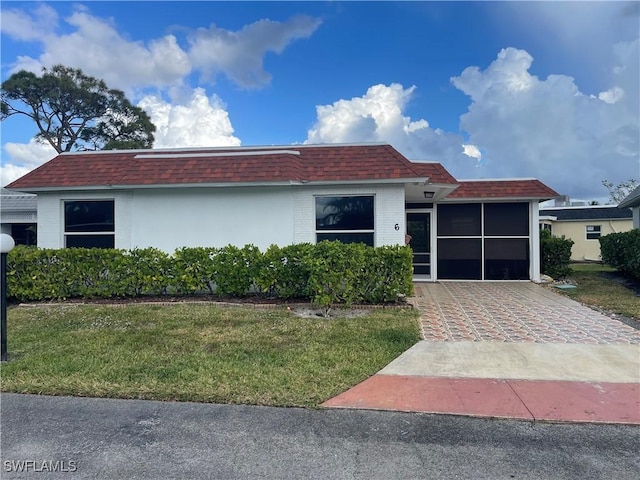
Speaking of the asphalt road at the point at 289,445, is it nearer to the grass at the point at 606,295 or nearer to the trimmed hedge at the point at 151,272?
the trimmed hedge at the point at 151,272

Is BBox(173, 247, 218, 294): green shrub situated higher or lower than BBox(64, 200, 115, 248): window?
lower

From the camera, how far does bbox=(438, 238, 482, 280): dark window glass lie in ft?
42.9

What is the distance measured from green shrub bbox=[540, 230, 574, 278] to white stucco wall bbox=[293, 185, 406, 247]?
275 inches

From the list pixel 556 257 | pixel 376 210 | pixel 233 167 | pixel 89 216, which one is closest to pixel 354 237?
pixel 376 210

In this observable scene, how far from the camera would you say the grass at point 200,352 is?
4223 mm

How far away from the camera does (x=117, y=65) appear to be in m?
15.6

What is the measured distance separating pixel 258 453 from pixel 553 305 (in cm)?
809

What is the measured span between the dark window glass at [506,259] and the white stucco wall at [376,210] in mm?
4996

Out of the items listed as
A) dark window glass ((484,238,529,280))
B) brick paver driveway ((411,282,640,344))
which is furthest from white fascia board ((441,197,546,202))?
brick paver driveway ((411,282,640,344))

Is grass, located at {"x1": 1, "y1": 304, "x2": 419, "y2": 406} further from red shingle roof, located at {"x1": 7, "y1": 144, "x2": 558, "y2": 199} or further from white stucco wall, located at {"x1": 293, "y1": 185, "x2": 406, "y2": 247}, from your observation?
red shingle roof, located at {"x1": 7, "y1": 144, "x2": 558, "y2": 199}

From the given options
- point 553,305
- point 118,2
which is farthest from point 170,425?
point 118,2

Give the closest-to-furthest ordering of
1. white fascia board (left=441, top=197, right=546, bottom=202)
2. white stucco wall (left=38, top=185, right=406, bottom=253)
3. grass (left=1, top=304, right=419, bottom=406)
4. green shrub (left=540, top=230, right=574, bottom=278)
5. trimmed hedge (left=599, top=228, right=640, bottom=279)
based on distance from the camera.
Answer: grass (left=1, top=304, right=419, bottom=406) → white stucco wall (left=38, top=185, right=406, bottom=253) → trimmed hedge (left=599, top=228, right=640, bottom=279) → white fascia board (left=441, top=197, right=546, bottom=202) → green shrub (left=540, top=230, right=574, bottom=278)

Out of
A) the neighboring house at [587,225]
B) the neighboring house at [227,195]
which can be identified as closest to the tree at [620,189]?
the neighboring house at [587,225]

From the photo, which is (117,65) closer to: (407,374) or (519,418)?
(407,374)
